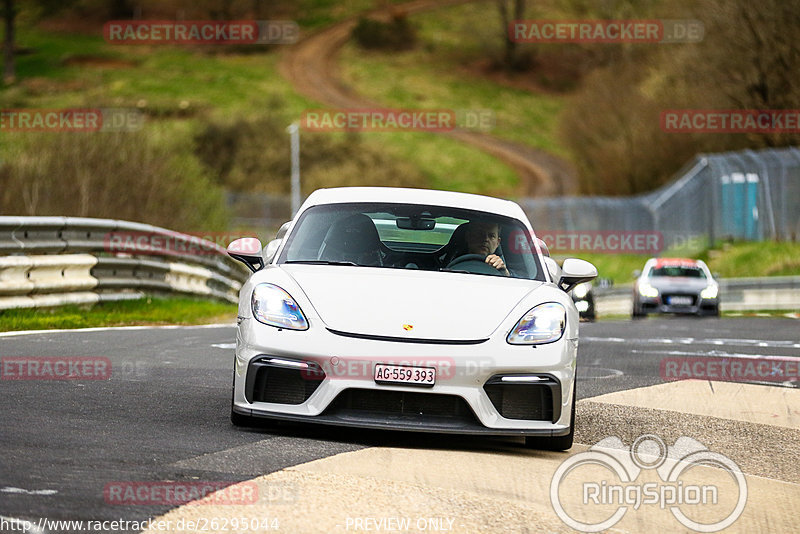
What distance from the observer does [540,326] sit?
7418 millimetres

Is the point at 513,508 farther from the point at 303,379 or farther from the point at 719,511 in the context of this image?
the point at 303,379

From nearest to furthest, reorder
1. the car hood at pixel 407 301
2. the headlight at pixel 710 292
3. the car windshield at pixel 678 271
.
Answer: the car hood at pixel 407 301 < the headlight at pixel 710 292 < the car windshield at pixel 678 271

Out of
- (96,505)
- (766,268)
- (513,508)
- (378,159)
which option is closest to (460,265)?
(513,508)

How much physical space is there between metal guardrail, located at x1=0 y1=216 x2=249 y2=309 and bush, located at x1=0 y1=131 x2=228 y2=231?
5.32 metres

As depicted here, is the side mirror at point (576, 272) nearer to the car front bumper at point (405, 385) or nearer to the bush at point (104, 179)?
the car front bumper at point (405, 385)

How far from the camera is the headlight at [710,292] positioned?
87.0 feet

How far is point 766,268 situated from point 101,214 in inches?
684

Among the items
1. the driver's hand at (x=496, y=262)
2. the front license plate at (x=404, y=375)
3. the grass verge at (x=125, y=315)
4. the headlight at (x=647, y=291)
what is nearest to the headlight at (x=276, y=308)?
the front license plate at (x=404, y=375)

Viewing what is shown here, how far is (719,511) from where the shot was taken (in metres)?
6.16

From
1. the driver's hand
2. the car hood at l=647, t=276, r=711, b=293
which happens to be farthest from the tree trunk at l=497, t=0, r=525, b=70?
the driver's hand

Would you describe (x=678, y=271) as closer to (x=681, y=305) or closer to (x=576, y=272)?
(x=681, y=305)

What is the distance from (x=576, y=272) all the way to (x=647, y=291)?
18762 millimetres

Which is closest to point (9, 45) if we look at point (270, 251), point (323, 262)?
A: point (270, 251)

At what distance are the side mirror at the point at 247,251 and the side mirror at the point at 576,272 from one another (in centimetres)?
194
